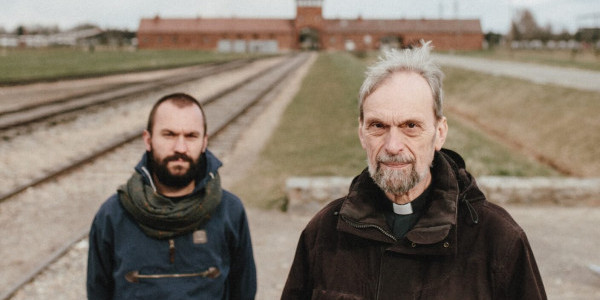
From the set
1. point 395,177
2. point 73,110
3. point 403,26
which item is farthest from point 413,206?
point 403,26

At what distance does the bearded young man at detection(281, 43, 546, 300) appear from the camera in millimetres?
1801

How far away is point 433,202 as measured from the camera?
6.21 feet

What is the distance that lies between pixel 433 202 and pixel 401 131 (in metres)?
0.30

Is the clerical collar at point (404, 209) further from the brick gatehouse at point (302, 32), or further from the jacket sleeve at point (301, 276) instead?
the brick gatehouse at point (302, 32)

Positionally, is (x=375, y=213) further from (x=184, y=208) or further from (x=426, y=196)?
(x=184, y=208)

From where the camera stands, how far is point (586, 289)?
517cm

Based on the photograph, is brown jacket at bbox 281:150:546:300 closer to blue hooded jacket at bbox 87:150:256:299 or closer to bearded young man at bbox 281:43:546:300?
bearded young man at bbox 281:43:546:300

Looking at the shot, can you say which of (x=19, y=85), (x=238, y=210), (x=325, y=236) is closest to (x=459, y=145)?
(x=238, y=210)

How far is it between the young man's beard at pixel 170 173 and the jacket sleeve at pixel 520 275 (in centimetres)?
171

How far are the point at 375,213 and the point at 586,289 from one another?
4269mm

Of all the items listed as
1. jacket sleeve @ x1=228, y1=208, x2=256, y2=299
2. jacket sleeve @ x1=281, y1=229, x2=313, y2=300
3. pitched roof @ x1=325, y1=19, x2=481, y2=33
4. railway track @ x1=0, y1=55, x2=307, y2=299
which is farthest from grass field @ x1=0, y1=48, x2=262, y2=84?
pitched roof @ x1=325, y1=19, x2=481, y2=33

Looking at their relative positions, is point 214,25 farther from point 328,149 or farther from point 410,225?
point 410,225

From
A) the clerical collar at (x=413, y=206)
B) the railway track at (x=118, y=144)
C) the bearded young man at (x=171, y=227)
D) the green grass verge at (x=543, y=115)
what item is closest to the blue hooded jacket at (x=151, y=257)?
the bearded young man at (x=171, y=227)

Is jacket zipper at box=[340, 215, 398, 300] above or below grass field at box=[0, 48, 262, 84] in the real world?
below
